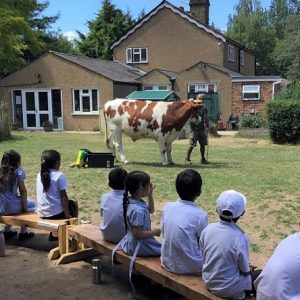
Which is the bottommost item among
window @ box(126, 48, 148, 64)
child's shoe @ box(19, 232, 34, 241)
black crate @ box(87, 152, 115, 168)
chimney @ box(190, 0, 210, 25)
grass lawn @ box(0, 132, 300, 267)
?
child's shoe @ box(19, 232, 34, 241)

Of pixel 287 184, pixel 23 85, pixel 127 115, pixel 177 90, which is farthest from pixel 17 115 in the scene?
pixel 287 184

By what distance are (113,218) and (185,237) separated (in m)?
1.21

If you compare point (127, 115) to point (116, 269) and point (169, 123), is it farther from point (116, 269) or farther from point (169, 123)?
point (116, 269)

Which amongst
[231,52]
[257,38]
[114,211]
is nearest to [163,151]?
[114,211]

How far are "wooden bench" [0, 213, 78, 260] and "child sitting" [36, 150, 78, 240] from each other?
16cm

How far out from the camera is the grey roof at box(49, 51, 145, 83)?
109 ft

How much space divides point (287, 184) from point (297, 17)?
6595cm

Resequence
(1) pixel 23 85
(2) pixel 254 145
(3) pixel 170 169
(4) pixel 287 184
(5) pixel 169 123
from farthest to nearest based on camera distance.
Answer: (1) pixel 23 85 → (2) pixel 254 145 → (5) pixel 169 123 → (3) pixel 170 169 → (4) pixel 287 184

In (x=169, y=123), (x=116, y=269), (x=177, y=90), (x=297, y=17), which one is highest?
(x=297, y=17)

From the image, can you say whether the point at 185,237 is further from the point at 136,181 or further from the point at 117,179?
the point at 117,179

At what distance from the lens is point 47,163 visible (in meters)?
6.58

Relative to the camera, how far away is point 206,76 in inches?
1351

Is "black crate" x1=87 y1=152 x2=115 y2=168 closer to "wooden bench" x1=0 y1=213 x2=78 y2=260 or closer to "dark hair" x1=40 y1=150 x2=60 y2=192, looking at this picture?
"wooden bench" x1=0 y1=213 x2=78 y2=260

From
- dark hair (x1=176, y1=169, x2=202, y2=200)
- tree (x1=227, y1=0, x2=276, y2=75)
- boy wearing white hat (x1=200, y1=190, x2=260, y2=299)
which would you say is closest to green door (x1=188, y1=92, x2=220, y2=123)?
dark hair (x1=176, y1=169, x2=202, y2=200)
